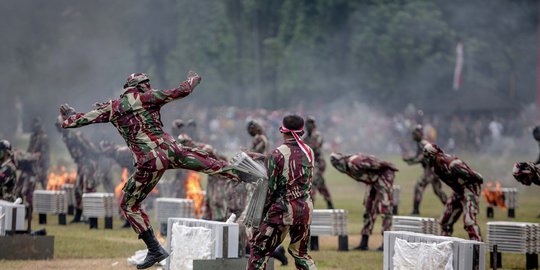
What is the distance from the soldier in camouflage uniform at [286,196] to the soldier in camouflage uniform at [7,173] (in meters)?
9.23

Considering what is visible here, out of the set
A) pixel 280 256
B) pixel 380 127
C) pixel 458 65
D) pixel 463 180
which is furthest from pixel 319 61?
pixel 463 180

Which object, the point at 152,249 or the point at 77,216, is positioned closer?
the point at 152,249

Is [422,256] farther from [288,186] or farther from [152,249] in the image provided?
[152,249]

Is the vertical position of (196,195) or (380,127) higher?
(380,127)

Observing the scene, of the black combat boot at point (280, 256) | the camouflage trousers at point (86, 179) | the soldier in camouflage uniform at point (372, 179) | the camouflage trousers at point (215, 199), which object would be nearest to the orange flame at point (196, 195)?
the camouflage trousers at point (215, 199)

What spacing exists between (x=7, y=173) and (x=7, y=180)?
0.14 metres

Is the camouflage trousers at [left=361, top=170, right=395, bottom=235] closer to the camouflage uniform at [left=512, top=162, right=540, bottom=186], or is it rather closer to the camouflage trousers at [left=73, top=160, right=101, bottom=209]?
the camouflage uniform at [left=512, top=162, right=540, bottom=186]

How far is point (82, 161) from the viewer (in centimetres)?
2434

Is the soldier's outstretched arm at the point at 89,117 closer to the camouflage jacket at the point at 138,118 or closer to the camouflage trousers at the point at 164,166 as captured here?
the camouflage jacket at the point at 138,118

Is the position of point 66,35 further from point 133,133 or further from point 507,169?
point 133,133

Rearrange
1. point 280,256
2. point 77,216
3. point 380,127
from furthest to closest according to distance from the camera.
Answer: point 380,127
point 77,216
point 280,256

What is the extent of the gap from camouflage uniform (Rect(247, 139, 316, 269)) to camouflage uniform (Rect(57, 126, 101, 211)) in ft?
44.8

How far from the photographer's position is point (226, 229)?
13.3 m

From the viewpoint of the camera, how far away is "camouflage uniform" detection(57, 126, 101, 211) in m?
24.2
